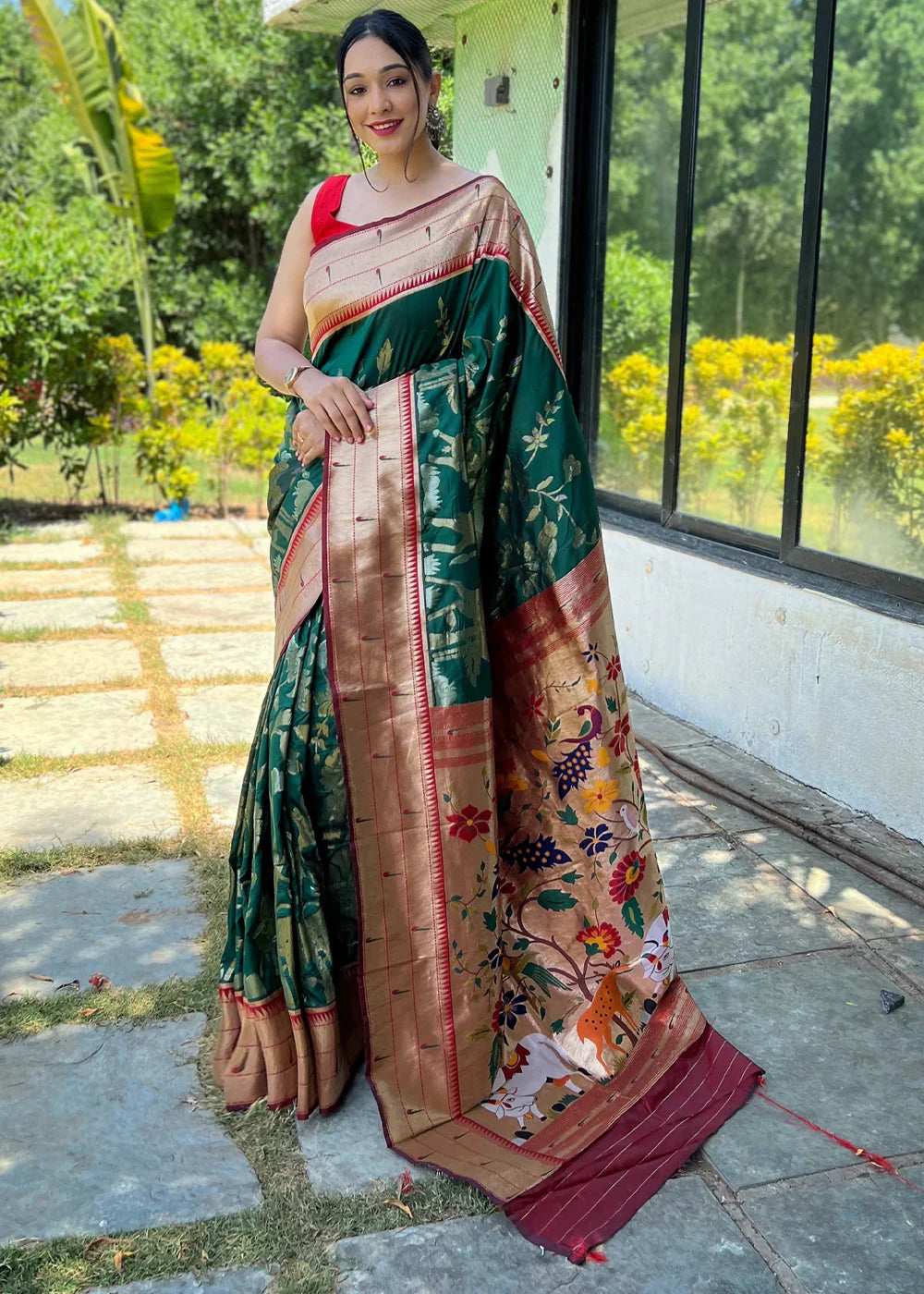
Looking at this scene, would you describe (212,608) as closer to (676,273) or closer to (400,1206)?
(676,273)

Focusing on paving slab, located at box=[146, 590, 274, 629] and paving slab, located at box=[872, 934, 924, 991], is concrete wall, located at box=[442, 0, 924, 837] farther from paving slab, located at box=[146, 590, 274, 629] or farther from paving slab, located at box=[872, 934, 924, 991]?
paving slab, located at box=[146, 590, 274, 629]

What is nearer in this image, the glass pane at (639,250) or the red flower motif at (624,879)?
the red flower motif at (624,879)

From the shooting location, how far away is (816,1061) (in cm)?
236

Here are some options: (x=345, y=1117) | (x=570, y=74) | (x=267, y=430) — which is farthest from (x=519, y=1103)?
(x=267, y=430)

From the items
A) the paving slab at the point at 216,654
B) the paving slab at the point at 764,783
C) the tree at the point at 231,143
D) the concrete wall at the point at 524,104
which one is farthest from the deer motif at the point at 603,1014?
the tree at the point at 231,143

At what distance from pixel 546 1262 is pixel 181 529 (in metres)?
6.97

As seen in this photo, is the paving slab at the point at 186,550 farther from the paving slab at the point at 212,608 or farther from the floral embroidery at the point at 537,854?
the floral embroidery at the point at 537,854

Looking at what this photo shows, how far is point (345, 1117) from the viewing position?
2156 millimetres

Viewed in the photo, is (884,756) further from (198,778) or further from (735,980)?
(198,778)

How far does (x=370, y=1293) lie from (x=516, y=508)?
1.29 m

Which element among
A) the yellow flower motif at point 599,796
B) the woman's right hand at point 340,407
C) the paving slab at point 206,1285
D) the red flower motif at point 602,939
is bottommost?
the paving slab at point 206,1285

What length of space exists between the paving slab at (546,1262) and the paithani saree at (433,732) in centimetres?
11

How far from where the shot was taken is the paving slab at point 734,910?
9.21 feet

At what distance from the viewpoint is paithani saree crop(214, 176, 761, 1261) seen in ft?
6.86
